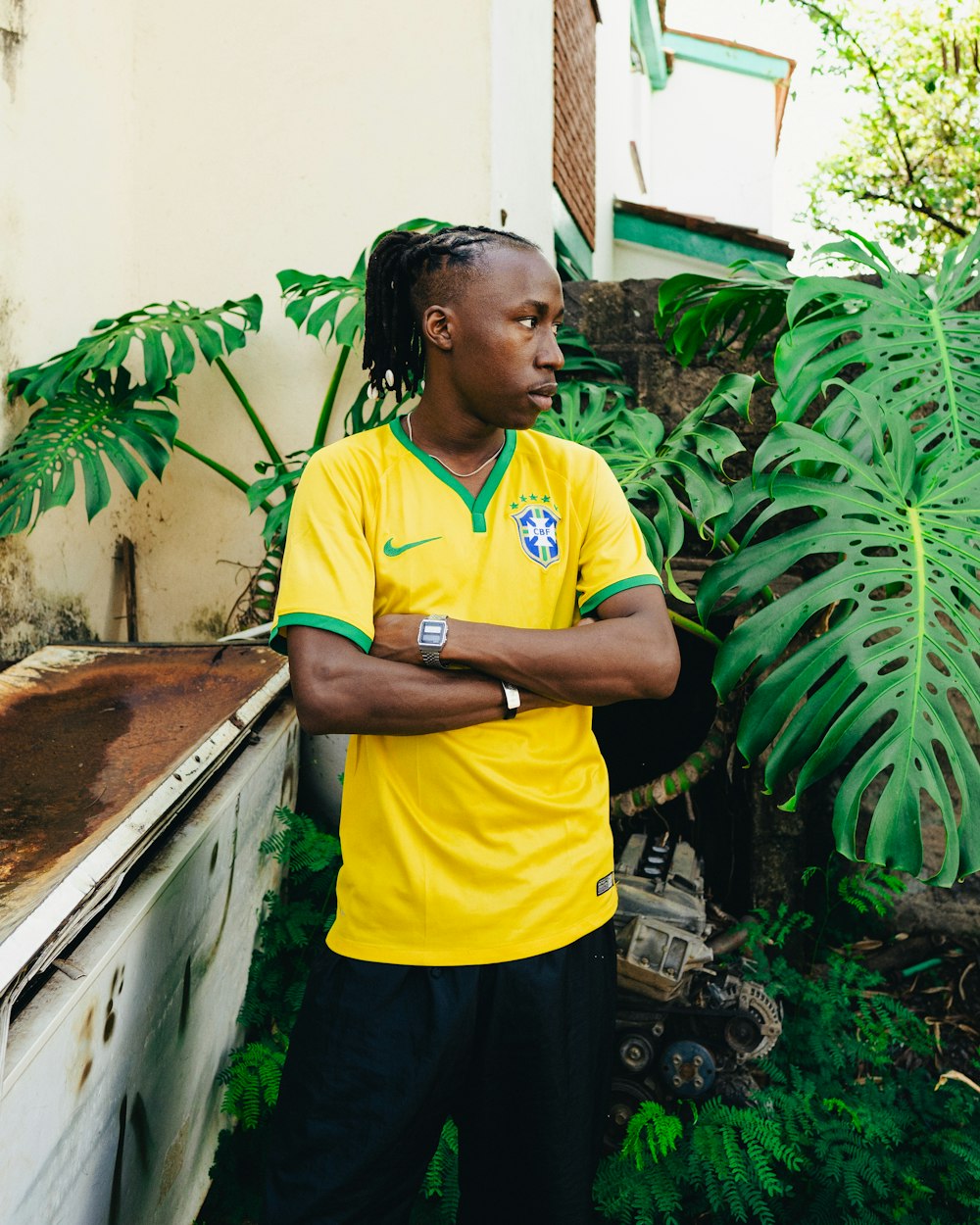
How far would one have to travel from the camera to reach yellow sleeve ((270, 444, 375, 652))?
131cm

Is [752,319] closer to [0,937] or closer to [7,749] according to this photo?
[7,749]

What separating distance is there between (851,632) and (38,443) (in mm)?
2036

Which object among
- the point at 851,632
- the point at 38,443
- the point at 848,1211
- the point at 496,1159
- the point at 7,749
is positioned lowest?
the point at 848,1211

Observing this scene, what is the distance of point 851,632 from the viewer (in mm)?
1673

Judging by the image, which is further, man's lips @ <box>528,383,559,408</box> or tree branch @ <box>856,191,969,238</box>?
tree branch @ <box>856,191,969,238</box>

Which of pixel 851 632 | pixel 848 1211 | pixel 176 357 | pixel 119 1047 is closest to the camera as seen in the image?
pixel 119 1047

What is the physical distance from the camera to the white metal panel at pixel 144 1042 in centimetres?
120

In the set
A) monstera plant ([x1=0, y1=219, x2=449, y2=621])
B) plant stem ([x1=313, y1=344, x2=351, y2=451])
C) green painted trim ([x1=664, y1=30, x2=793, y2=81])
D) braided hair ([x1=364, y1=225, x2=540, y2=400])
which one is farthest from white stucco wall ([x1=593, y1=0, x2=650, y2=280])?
braided hair ([x1=364, y1=225, x2=540, y2=400])

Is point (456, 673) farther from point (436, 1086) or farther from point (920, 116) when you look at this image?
point (920, 116)

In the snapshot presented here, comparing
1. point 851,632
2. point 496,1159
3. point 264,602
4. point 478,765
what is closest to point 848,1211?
point 496,1159

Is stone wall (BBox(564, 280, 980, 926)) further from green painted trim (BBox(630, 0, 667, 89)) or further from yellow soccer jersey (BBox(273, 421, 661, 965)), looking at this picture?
green painted trim (BBox(630, 0, 667, 89))

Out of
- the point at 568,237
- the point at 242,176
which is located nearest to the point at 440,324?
the point at 242,176

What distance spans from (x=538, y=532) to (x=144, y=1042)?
980 mm

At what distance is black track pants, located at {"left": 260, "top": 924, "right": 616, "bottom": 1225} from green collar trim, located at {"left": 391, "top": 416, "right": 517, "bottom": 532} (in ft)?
1.95
